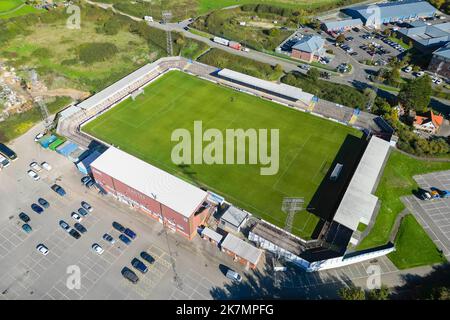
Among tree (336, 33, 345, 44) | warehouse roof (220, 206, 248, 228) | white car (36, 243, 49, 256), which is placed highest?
tree (336, 33, 345, 44)

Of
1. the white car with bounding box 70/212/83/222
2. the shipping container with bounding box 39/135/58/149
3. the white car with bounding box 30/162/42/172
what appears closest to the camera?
the white car with bounding box 70/212/83/222

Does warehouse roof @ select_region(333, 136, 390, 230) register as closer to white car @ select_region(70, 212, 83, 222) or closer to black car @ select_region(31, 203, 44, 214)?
white car @ select_region(70, 212, 83, 222)

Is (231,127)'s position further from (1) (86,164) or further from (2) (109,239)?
(2) (109,239)

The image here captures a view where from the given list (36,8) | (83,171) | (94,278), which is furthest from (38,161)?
(36,8)

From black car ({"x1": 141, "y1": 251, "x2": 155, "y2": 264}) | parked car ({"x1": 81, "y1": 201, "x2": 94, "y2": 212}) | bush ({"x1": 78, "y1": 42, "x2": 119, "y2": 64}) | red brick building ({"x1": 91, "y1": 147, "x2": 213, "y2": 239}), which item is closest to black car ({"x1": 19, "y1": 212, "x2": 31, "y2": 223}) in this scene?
parked car ({"x1": 81, "y1": 201, "x2": 94, "y2": 212})

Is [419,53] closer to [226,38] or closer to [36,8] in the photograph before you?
[226,38]

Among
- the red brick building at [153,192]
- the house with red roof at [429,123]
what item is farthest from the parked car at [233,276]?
the house with red roof at [429,123]

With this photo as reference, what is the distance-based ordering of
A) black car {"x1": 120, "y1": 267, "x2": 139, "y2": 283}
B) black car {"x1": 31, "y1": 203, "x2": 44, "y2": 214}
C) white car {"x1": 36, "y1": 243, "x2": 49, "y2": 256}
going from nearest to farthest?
black car {"x1": 120, "y1": 267, "x2": 139, "y2": 283}
white car {"x1": 36, "y1": 243, "x2": 49, "y2": 256}
black car {"x1": 31, "y1": 203, "x2": 44, "y2": 214}
